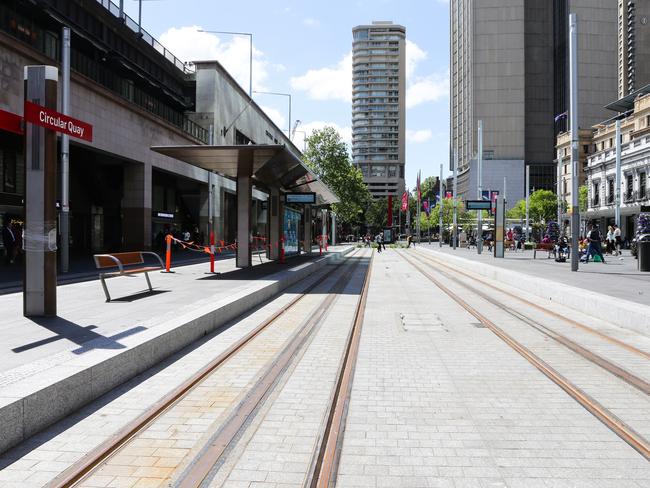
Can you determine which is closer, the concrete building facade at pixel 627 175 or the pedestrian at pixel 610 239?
the pedestrian at pixel 610 239

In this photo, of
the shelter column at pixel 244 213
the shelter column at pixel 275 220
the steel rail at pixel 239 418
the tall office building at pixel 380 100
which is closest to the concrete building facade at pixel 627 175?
the shelter column at pixel 275 220

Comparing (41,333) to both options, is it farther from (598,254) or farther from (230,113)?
(230,113)

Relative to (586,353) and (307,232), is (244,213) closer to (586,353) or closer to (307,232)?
(586,353)

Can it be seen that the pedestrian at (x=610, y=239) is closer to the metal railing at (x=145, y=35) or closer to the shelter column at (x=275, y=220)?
the shelter column at (x=275, y=220)

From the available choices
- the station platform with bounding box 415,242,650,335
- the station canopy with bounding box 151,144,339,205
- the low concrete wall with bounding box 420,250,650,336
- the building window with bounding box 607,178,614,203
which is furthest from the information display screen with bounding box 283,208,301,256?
the building window with bounding box 607,178,614,203

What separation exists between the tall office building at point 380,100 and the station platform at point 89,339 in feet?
548

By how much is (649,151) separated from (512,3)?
6878 centimetres

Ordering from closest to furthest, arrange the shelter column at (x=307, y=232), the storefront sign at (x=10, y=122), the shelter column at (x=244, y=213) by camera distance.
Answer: the storefront sign at (x=10, y=122), the shelter column at (x=244, y=213), the shelter column at (x=307, y=232)

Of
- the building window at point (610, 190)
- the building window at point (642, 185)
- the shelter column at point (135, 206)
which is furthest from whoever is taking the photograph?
the building window at point (610, 190)

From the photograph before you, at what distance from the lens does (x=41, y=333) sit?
20.9 feet

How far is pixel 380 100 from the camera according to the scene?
17625 cm

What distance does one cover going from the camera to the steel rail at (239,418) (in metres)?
3.20

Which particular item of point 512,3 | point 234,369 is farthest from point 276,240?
point 512,3

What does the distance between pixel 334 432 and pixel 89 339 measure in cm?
335
